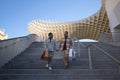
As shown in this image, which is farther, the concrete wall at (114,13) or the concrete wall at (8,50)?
the concrete wall at (114,13)

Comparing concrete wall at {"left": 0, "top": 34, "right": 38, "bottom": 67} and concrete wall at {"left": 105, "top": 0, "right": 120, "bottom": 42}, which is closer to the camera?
concrete wall at {"left": 0, "top": 34, "right": 38, "bottom": 67}

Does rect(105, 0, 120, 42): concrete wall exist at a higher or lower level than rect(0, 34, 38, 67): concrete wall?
higher

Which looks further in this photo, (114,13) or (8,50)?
(114,13)

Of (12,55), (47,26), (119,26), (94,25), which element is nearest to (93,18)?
(94,25)

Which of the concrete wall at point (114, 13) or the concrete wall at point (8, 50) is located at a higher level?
the concrete wall at point (114, 13)

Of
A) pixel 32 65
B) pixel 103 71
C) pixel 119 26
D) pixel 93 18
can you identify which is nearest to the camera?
pixel 103 71

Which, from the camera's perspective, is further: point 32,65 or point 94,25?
point 94,25

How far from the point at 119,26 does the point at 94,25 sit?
42.5 meters

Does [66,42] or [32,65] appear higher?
[66,42]

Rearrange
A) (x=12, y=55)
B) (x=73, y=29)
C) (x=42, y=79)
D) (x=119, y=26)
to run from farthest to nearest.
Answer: (x=73, y=29) → (x=119, y=26) → (x=12, y=55) → (x=42, y=79)

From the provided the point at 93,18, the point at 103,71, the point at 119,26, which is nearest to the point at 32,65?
the point at 103,71

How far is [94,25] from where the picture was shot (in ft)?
244

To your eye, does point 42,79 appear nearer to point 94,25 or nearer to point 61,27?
point 94,25

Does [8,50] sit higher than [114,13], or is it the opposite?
[114,13]
